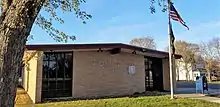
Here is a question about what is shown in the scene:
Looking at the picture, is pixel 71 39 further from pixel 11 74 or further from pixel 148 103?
pixel 148 103

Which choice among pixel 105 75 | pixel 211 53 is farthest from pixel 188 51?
pixel 105 75

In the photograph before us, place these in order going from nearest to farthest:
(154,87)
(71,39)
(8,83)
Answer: (8,83)
(71,39)
(154,87)

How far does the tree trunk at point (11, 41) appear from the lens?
3154 millimetres

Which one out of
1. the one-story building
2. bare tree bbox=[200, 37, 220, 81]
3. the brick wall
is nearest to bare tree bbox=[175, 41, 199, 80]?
bare tree bbox=[200, 37, 220, 81]

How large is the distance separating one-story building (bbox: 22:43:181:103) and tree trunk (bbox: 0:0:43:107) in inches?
452

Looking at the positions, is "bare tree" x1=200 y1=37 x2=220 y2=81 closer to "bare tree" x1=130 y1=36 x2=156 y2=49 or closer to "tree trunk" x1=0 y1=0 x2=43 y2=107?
"bare tree" x1=130 y1=36 x2=156 y2=49

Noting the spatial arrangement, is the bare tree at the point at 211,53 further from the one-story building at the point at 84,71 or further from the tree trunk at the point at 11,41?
the tree trunk at the point at 11,41

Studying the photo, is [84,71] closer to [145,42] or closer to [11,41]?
[11,41]

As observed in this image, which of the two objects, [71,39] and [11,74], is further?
[71,39]

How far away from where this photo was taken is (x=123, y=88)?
19625 mm

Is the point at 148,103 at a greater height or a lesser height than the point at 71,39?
lesser

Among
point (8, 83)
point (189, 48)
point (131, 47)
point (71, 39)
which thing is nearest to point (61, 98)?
point (131, 47)

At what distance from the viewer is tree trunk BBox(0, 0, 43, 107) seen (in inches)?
124

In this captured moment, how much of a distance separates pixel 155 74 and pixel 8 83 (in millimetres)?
20381
